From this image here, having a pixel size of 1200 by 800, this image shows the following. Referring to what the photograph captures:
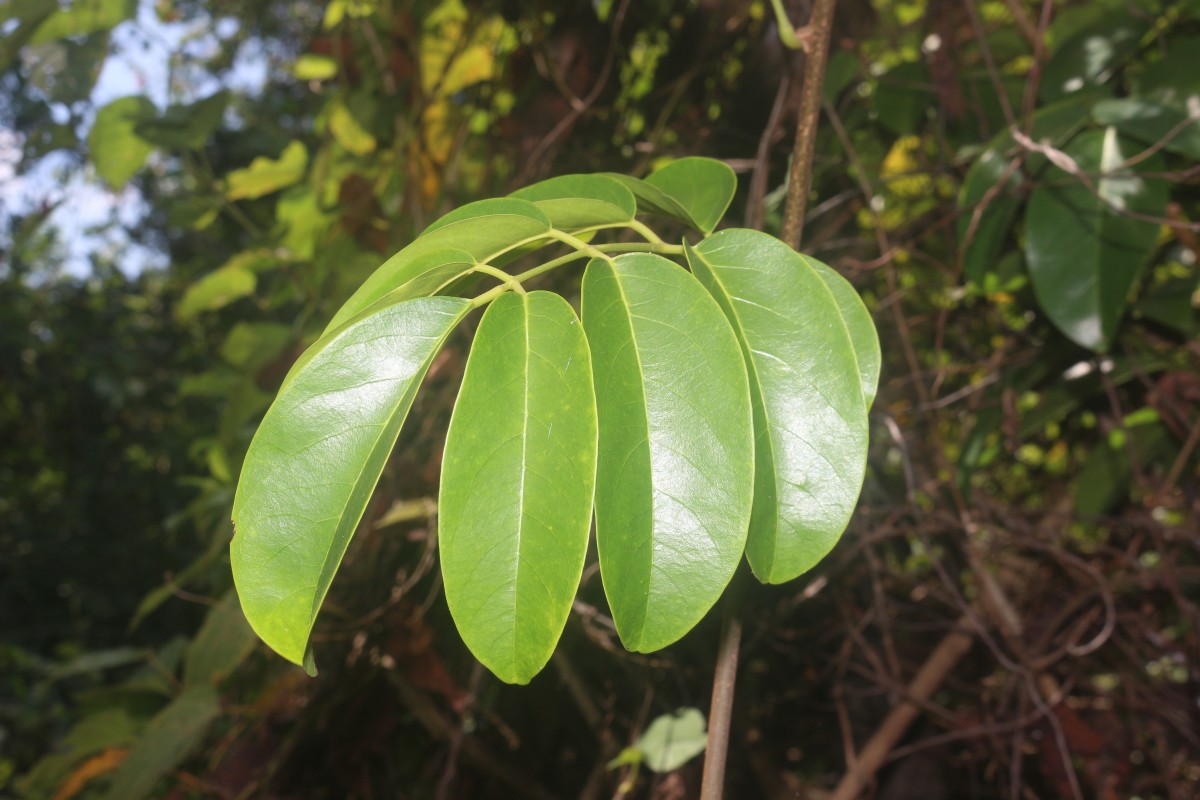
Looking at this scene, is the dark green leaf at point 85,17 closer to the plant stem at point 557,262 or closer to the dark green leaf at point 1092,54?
the plant stem at point 557,262

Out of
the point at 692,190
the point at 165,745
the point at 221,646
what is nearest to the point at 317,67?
the point at 221,646

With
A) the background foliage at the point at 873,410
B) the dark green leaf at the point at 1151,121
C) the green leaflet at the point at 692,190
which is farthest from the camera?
the background foliage at the point at 873,410

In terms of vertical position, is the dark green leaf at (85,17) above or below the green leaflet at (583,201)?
above

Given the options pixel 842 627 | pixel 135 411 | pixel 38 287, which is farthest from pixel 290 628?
pixel 38 287

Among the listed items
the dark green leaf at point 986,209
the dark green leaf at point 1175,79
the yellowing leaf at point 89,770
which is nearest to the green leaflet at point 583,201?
the dark green leaf at point 986,209

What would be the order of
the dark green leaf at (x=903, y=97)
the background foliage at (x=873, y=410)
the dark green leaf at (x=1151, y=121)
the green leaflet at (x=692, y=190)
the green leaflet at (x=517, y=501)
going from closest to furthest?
the green leaflet at (x=517, y=501)
the green leaflet at (x=692, y=190)
the dark green leaf at (x=1151, y=121)
the background foliage at (x=873, y=410)
the dark green leaf at (x=903, y=97)

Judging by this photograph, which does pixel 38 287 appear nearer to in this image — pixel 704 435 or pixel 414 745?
pixel 414 745

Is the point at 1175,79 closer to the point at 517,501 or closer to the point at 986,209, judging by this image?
the point at 986,209
